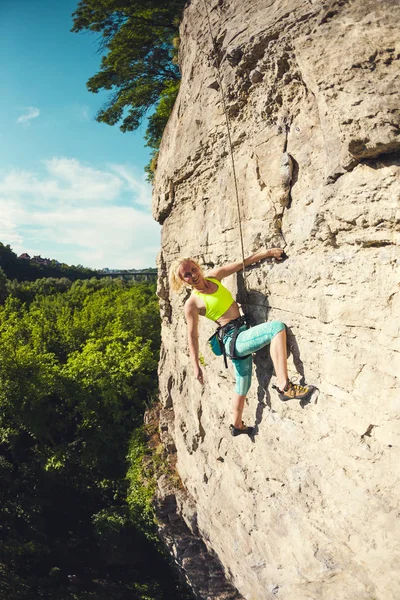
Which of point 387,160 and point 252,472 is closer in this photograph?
point 387,160

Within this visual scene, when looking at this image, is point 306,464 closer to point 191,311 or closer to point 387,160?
point 191,311

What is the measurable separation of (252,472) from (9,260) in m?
51.5

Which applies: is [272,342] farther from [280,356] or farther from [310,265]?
[310,265]

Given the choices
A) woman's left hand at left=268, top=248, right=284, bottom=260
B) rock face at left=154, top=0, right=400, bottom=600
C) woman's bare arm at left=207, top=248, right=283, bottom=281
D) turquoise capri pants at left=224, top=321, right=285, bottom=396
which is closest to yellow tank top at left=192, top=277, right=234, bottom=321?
woman's bare arm at left=207, top=248, right=283, bottom=281

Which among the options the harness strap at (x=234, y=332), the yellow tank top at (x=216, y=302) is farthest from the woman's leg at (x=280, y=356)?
the yellow tank top at (x=216, y=302)

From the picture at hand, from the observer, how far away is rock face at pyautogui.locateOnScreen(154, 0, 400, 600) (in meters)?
3.01

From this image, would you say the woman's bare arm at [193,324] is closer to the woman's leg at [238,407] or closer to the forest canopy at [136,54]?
the woman's leg at [238,407]

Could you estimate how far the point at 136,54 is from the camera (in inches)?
427

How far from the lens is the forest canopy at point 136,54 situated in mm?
10000

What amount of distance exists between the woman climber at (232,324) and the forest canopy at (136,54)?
24.8ft

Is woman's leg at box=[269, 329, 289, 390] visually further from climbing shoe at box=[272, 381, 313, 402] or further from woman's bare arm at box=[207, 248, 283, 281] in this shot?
woman's bare arm at box=[207, 248, 283, 281]

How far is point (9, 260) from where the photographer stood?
47.9 meters

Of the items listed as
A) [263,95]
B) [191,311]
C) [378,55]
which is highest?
[263,95]

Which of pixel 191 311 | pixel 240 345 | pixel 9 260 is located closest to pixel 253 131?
pixel 191 311
